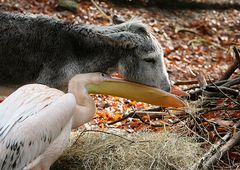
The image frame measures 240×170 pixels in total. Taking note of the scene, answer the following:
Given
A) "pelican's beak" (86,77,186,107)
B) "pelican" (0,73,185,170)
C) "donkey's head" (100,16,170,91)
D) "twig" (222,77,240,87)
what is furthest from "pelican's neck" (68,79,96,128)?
"twig" (222,77,240,87)

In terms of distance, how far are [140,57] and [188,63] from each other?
3.13 m

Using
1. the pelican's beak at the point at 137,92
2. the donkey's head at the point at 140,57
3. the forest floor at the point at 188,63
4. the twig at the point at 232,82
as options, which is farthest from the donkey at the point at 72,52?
the twig at the point at 232,82

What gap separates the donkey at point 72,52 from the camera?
4.69 meters

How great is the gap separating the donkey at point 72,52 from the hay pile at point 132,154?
0.49 metres

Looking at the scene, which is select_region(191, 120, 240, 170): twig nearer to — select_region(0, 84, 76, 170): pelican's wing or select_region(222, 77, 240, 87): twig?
select_region(222, 77, 240, 87): twig

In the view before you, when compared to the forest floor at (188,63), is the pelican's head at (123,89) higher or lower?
higher

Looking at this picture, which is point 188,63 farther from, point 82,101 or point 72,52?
point 82,101

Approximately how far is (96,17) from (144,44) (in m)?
3.65

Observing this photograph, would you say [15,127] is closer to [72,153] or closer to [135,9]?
[72,153]

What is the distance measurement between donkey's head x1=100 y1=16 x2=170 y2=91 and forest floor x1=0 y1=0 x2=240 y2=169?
0.36 m

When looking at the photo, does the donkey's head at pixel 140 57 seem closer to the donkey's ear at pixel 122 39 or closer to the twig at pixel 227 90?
the donkey's ear at pixel 122 39

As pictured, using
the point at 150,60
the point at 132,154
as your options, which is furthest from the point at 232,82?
the point at 132,154

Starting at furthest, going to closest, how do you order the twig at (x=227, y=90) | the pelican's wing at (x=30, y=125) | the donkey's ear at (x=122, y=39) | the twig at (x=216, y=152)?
the twig at (x=227, y=90)
the donkey's ear at (x=122, y=39)
the twig at (x=216, y=152)
the pelican's wing at (x=30, y=125)

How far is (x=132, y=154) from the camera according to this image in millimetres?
4242
